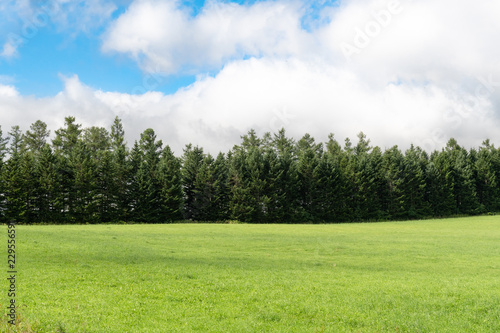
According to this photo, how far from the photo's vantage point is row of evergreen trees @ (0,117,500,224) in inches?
2562

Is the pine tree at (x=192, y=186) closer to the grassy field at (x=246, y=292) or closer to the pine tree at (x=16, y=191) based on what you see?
the pine tree at (x=16, y=191)

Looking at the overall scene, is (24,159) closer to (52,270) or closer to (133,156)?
(133,156)

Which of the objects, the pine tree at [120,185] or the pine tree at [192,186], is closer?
the pine tree at [120,185]

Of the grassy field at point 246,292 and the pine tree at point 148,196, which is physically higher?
the pine tree at point 148,196

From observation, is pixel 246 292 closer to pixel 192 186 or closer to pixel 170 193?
pixel 170 193

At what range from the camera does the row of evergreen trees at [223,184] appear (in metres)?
65.1

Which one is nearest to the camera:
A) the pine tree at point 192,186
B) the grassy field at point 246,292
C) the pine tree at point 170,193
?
the grassy field at point 246,292

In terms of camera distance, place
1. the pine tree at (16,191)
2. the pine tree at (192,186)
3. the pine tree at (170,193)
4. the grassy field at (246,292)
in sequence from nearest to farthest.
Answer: the grassy field at (246,292) → the pine tree at (16,191) → the pine tree at (170,193) → the pine tree at (192,186)

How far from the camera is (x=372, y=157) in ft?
295

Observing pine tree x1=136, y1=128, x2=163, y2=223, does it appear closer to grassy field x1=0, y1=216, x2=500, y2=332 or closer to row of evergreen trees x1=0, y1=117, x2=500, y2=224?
row of evergreen trees x1=0, y1=117, x2=500, y2=224

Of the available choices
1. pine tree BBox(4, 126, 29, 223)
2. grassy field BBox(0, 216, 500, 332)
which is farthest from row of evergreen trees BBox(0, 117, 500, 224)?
grassy field BBox(0, 216, 500, 332)

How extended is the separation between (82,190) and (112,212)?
22.9 feet

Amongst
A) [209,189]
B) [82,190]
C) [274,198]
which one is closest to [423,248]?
[274,198]

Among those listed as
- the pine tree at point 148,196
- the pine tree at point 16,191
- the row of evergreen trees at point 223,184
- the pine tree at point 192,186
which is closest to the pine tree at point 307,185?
the row of evergreen trees at point 223,184
